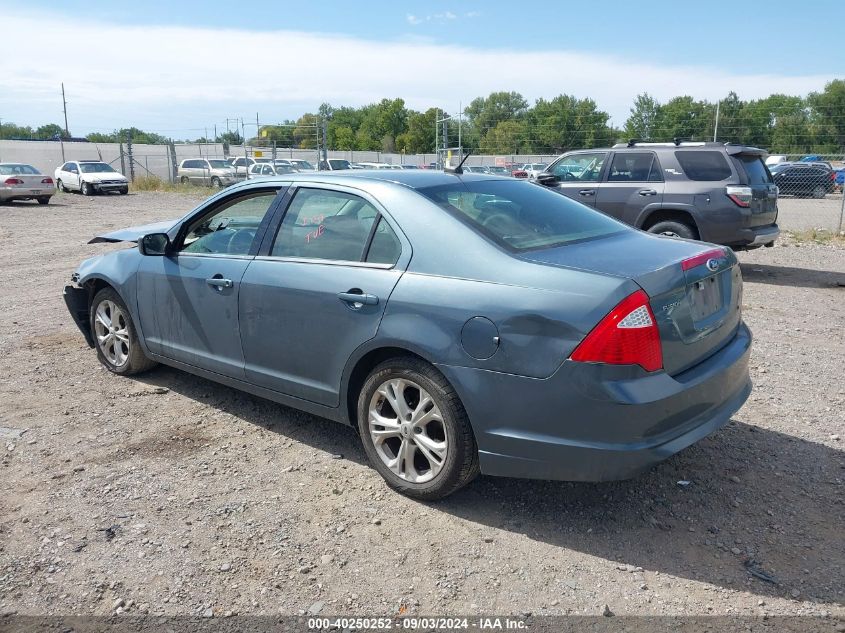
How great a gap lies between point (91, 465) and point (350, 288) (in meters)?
1.85

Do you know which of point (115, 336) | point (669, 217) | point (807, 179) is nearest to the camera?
point (115, 336)

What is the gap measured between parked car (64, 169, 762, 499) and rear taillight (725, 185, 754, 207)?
237 inches

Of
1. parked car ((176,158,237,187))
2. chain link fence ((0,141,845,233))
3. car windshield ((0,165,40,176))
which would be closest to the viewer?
chain link fence ((0,141,845,233))

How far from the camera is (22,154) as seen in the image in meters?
43.2

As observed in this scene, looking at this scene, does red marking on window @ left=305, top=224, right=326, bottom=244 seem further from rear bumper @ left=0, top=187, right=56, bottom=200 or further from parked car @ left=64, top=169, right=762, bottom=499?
rear bumper @ left=0, top=187, right=56, bottom=200

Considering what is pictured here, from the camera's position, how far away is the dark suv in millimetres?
9398

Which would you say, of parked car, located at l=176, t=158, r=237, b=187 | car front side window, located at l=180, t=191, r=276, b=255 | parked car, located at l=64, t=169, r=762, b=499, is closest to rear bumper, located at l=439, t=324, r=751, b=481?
parked car, located at l=64, t=169, r=762, b=499

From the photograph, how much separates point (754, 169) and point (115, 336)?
8.53 metres

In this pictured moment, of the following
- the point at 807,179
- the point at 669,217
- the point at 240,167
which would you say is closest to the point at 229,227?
the point at 669,217

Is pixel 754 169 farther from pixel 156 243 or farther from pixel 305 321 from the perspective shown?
pixel 156 243

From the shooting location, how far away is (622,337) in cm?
289

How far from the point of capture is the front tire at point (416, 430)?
10.7 ft

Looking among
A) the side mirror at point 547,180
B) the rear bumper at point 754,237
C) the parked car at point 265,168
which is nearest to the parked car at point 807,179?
the parked car at point 265,168

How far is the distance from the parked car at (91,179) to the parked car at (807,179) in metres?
28.0
